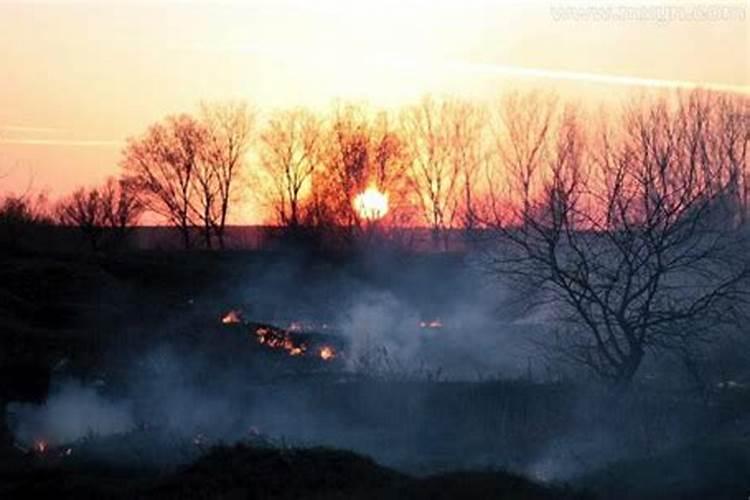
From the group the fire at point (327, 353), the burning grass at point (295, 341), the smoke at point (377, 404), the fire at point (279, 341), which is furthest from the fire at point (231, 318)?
the fire at point (327, 353)

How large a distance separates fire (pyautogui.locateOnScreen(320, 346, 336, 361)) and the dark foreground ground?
50cm

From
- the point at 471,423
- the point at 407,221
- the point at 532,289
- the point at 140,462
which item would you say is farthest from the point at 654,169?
the point at 407,221

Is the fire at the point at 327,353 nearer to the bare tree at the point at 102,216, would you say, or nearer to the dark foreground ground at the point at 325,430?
the dark foreground ground at the point at 325,430

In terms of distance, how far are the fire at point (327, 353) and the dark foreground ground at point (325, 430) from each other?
50 cm

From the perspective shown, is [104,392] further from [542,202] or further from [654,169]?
[654,169]

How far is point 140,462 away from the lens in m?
18.3

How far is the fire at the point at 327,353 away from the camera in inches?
1340

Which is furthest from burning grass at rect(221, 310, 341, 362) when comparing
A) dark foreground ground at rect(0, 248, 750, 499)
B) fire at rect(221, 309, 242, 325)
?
dark foreground ground at rect(0, 248, 750, 499)

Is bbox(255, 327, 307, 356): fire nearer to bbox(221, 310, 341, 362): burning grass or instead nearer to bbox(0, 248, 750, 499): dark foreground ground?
bbox(221, 310, 341, 362): burning grass

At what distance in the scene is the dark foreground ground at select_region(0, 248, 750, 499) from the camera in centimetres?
1489

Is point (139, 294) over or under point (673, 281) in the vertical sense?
over

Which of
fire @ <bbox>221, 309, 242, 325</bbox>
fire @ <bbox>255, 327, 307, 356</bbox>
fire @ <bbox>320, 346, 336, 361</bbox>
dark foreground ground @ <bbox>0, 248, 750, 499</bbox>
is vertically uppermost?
fire @ <bbox>221, 309, 242, 325</bbox>

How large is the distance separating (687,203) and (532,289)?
10.5ft

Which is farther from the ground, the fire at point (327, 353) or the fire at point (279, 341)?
the fire at point (279, 341)
